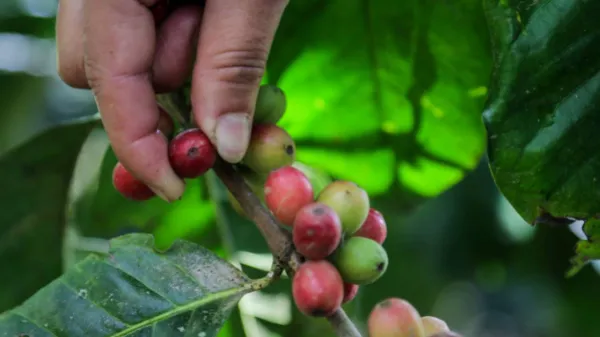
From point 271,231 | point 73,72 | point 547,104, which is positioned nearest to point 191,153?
point 271,231

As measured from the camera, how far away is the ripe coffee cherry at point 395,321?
2.00 ft

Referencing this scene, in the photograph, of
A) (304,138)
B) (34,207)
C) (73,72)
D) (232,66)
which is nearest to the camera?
(232,66)

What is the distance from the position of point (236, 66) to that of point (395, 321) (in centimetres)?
30

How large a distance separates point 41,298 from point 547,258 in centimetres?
134

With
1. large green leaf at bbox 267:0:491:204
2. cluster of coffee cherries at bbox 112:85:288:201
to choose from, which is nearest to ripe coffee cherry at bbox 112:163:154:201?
cluster of coffee cherries at bbox 112:85:288:201

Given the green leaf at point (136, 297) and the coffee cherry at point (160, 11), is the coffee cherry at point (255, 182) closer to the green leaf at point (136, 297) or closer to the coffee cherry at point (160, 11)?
the green leaf at point (136, 297)

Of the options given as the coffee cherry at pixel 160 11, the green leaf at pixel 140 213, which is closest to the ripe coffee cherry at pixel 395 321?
the coffee cherry at pixel 160 11

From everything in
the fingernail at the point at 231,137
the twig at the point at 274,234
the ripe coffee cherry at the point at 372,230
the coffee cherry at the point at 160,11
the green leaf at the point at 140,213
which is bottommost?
the green leaf at the point at 140,213

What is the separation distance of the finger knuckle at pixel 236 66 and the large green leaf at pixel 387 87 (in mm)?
440

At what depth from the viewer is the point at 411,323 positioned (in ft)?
2.01

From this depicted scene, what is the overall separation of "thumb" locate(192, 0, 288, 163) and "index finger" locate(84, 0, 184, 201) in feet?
0.19

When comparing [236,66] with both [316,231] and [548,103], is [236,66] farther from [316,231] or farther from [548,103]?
[548,103]

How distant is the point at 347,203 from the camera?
2.18 feet

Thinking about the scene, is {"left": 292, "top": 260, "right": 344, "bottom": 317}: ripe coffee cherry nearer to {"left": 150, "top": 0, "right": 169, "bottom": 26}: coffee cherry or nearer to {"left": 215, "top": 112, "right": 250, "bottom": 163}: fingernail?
{"left": 215, "top": 112, "right": 250, "bottom": 163}: fingernail
